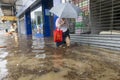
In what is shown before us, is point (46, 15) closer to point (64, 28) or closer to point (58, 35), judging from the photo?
point (64, 28)

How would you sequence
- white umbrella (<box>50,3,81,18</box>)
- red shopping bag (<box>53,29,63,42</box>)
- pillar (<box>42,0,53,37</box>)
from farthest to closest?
pillar (<box>42,0,53,37</box>) → red shopping bag (<box>53,29,63,42</box>) → white umbrella (<box>50,3,81,18</box>)

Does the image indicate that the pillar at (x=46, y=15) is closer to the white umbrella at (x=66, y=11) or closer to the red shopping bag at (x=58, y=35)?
the red shopping bag at (x=58, y=35)

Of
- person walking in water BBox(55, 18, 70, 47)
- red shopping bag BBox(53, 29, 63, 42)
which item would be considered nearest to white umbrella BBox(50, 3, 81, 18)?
person walking in water BBox(55, 18, 70, 47)

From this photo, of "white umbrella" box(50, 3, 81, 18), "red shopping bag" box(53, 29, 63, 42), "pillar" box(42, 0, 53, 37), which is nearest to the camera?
"white umbrella" box(50, 3, 81, 18)

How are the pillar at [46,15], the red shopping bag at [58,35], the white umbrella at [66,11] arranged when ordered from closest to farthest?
the white umbrella at [66,11], the red shopping bag at [58,35], the pillar at [46,15]

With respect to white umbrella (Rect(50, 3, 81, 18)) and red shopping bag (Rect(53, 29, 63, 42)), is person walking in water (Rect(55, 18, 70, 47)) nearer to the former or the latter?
red shopping bag (Rect(53, 29, 63, 42))

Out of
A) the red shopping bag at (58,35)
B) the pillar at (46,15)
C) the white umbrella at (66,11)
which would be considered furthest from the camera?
the pillar at (46,15)

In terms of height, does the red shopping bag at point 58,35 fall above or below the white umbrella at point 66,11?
below

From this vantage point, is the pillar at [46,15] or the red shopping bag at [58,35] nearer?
the red shopping bag at [58,35]

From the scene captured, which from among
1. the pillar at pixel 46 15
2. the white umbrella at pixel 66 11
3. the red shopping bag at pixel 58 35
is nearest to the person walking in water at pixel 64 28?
the red shopping bag at pixel 58 35

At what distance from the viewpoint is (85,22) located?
9281mm

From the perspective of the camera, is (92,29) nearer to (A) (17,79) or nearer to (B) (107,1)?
(B) (107,1)

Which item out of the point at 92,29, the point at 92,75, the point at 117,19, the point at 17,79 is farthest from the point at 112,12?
the point at 17,79

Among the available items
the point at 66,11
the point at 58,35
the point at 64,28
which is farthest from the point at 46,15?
the point at 66,11
